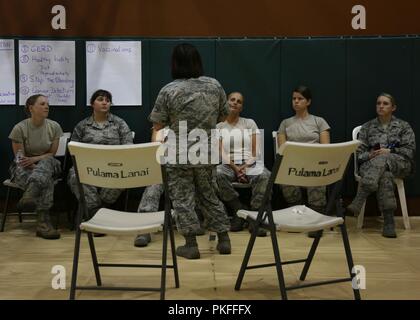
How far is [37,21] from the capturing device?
581cm

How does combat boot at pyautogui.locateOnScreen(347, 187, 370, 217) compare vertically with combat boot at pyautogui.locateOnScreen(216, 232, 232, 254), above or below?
above

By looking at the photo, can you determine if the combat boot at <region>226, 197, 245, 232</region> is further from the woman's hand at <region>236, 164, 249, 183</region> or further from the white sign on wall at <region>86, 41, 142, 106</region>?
the white sign on wall at <region>86, 41, 142, 106</region>

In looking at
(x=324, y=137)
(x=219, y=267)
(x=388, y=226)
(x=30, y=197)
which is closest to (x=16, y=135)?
(x=30, y=197)

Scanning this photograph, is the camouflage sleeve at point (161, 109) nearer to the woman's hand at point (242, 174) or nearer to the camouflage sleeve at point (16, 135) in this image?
the woman's hand at point (242, 174)

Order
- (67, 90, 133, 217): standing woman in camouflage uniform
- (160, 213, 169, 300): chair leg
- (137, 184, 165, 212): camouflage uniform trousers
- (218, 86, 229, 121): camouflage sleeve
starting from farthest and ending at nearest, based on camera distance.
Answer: (67, 90, 133, 217): standing woman in camouflage uniform → (137, 184, 165, 212): camouflage uniform trousers → (218, 86, 229, 121): camouflage sleeve → (160, 213, 169, 300): chair leg

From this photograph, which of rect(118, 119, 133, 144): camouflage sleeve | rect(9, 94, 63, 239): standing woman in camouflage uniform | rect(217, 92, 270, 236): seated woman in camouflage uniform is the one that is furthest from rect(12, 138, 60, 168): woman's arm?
rect(217, 92, 270, 236): seated woman in camouflage uniform

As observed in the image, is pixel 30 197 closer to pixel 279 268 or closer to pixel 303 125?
pixel 303 125

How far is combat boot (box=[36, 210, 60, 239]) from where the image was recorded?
4.87 meters

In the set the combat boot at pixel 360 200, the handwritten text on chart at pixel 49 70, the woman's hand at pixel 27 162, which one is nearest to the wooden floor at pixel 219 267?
the combat boot at pixel 360 200

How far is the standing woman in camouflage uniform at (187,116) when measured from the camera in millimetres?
3918

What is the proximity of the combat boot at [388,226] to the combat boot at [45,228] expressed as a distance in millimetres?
2842

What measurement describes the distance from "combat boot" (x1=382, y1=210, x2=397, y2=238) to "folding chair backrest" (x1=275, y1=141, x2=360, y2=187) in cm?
217

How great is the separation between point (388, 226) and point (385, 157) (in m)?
0.64

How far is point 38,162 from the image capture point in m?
5.14
